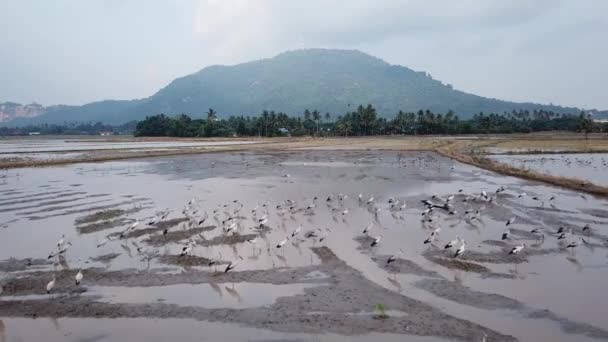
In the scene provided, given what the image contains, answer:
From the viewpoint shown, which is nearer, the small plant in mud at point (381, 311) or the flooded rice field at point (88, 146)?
the small plant in mud at point (381, 311)

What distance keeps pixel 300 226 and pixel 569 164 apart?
35.3 metres

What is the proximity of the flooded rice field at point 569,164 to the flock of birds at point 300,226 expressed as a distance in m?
11.4

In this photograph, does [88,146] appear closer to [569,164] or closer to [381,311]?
[569,164]

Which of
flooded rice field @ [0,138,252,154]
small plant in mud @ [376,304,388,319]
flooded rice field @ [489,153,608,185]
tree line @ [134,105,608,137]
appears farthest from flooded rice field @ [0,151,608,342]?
tree line @ [134,105,608,137]

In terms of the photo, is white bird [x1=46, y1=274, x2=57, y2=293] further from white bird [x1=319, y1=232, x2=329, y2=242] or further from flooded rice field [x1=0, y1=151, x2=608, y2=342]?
white bird [x1=319, y1=232, x2=329, y2=242]

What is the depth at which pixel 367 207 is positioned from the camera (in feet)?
79.3

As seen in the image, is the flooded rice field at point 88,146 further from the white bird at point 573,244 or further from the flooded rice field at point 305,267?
the white bird at point 573,244

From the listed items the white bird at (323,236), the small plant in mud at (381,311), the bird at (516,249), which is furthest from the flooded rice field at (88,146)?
the small plant in mud at (381,311)

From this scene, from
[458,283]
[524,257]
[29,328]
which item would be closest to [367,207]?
[524,257]

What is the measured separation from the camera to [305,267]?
47.7 feet

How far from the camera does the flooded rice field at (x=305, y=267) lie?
10438 mm

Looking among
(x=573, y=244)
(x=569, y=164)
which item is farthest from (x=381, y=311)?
(x=569, y=164)

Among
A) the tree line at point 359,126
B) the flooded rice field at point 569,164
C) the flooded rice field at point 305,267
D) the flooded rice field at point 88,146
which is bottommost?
the flooded rice field at point 305,267

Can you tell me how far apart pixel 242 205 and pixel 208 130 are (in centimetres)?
10187
